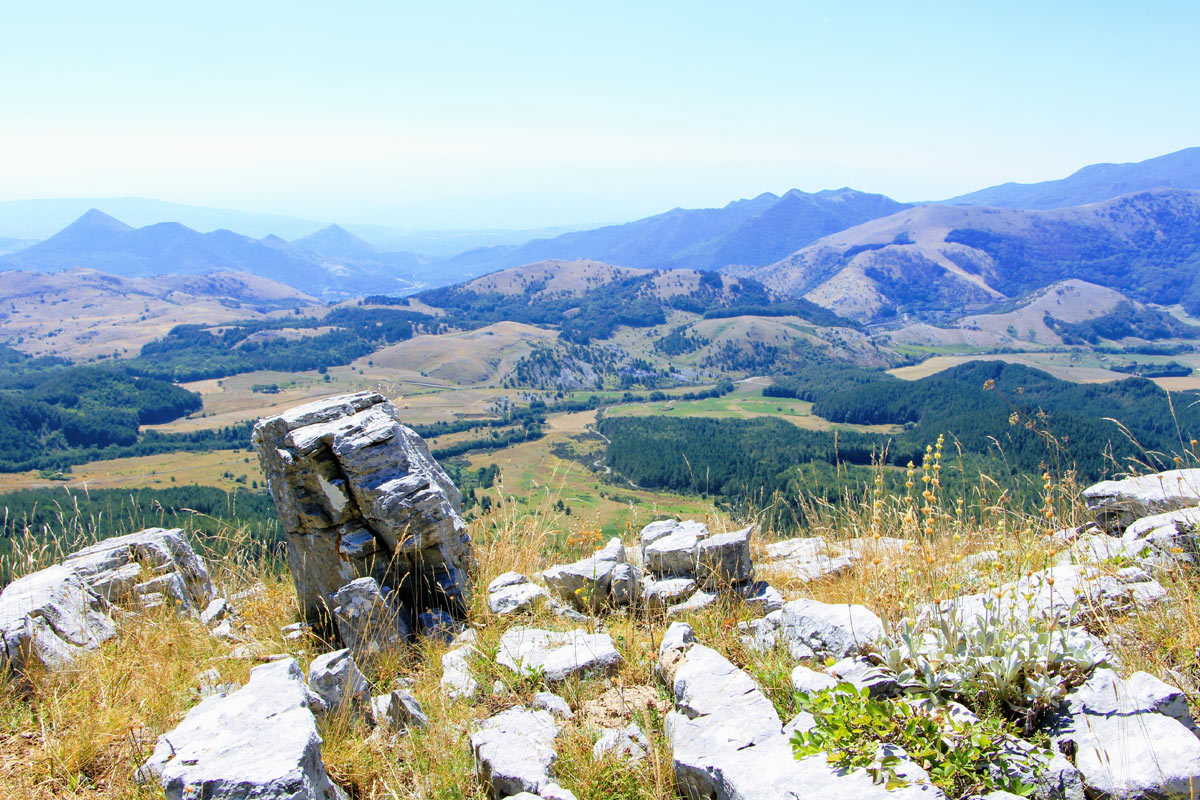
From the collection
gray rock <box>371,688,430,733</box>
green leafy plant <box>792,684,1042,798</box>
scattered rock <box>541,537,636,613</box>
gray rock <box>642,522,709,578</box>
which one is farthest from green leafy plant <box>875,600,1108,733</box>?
gray rock <box>371,688,430,733</box>

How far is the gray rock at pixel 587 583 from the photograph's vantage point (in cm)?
858

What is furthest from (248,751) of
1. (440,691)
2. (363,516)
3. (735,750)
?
(363,516)

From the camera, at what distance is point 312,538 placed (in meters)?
8.95

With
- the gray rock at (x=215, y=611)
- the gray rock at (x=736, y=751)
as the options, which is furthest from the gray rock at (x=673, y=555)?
the gray rock at (x=215, y=611)

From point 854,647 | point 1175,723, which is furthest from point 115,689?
point 1175,723

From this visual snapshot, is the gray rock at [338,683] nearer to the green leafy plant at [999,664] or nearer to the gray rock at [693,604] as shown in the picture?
the gray rock at [693,604]

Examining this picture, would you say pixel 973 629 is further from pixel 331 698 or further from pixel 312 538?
pixel 312 538

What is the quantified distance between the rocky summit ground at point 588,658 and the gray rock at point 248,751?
0.02 m

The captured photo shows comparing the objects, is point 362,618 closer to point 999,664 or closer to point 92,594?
point 92,594

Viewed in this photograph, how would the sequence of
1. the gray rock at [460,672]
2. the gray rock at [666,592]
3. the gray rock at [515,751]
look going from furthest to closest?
the gray rock at [666,592]
the gray rock at [460,672]
the gray rock at [515,751]

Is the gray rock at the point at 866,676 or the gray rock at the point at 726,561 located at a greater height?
the gray rock at the point at 866,676

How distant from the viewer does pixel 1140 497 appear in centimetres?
940

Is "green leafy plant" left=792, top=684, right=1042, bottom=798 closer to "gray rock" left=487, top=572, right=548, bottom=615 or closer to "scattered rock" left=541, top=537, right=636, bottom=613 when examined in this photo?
"scattered rock" left=541, top=537, right=636, bottom=613

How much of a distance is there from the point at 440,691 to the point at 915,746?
4.36 meters
